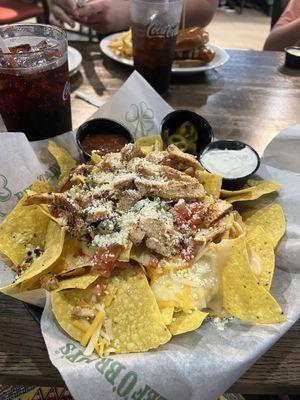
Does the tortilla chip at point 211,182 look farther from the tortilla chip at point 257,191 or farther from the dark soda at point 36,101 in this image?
the dark soda at point 36,101

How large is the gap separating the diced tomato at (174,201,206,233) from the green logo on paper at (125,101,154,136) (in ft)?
2.05

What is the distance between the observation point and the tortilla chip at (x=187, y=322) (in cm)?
104

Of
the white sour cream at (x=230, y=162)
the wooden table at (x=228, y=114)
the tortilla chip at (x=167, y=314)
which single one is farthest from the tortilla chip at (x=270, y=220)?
the tortilla chip at (x=167, y=314)

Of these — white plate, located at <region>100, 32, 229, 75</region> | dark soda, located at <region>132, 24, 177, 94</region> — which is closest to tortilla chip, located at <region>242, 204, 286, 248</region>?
dark soda, located at <region>132, 24, 177, 94</region>

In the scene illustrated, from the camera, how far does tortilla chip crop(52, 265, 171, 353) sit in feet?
3.36

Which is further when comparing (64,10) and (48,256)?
(64,10)

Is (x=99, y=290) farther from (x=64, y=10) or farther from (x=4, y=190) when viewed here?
(x=64, y=10)

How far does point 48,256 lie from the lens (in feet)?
3.86

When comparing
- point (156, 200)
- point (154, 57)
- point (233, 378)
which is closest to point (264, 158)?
point (156, 200)

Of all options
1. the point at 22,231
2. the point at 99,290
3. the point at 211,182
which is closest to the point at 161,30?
the point at 211,182

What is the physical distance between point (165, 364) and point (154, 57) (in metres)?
1.55

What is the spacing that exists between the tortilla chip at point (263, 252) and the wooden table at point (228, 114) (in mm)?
149

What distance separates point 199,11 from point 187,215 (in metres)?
2.43

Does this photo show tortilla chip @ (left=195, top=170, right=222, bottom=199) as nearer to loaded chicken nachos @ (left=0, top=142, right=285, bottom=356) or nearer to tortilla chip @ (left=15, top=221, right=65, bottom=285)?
loaded chicken nachos @ (left=0, top=142, right=285, bottom=356)
